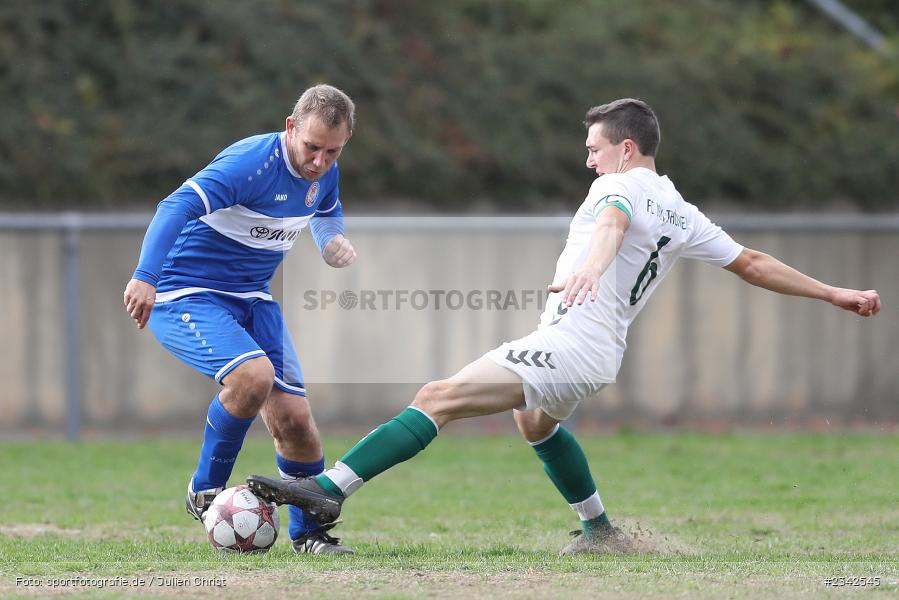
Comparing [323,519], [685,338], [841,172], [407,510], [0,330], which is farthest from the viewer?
[841,172]

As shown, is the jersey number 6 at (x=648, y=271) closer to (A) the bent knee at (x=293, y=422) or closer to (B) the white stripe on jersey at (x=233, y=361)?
(A) the bent knee at (x=293, y=422)

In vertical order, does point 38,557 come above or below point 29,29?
below

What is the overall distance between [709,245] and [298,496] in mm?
2391

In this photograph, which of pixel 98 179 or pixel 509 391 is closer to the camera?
pixel 509 391

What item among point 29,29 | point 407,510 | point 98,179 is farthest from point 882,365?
point 29,29

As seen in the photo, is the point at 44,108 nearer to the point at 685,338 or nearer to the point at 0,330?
the point at 0,330

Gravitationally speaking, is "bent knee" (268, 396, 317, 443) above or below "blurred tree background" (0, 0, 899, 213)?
below

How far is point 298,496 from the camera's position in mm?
5602

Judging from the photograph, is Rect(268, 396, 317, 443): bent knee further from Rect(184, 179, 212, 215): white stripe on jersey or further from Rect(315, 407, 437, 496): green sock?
Rect(184, 179, 212, 215): white stripe on jersey

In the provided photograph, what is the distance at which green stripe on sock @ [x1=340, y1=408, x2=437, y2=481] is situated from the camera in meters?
5.70

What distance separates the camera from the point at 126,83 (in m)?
13.6

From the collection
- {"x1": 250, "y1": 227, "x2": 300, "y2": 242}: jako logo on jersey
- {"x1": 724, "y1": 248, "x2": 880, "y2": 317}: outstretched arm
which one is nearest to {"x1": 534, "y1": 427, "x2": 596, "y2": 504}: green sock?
{"x1": 724, "y1": 248, "x2": 880, "y2": 317}: outstretched arm

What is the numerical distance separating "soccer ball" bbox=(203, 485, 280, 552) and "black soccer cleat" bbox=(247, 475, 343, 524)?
280 mm

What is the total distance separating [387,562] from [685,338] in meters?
8.15
